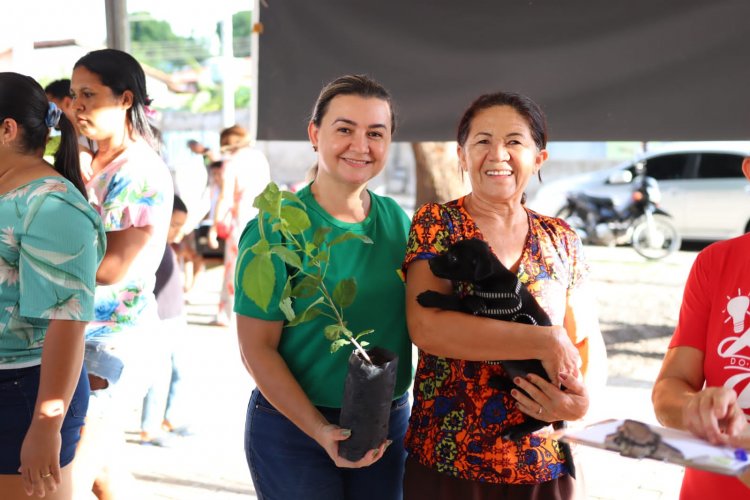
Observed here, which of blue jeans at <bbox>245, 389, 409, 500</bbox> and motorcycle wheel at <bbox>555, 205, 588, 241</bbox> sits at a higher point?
blue jeans at <bbox>245, 389, 409, 500</bbox>

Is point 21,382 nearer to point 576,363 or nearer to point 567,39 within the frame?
point 576,363

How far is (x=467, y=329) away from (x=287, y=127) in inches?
78.2

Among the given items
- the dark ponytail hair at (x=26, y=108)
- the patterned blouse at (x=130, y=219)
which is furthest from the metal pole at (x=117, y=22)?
the dark ponytail hair at (x=26, y=108)

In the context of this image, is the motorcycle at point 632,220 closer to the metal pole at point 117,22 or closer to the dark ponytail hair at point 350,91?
the metal pole at point 117,22

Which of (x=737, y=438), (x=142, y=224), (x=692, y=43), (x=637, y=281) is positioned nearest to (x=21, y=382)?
(x=142, y=224)

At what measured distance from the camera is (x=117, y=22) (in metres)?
3.90

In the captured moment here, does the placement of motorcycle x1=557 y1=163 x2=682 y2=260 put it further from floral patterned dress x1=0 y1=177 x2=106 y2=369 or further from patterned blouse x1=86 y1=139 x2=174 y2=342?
floral patterned dress x1=0 y1=177 x2=106 y2=369

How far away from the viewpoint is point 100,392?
2609mm

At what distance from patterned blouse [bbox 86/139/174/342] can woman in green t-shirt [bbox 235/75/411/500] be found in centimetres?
78

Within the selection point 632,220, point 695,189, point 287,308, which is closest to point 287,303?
point 287,308

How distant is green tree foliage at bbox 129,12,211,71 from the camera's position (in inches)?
1641

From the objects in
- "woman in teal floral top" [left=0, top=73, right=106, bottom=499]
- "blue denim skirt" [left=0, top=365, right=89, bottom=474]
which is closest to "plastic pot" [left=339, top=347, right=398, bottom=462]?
"woman in teal floral top" [left=0, top=73, right=106, bottom=499]

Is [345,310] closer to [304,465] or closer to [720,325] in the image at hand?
[304,465]

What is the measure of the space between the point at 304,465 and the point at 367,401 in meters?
0.39
